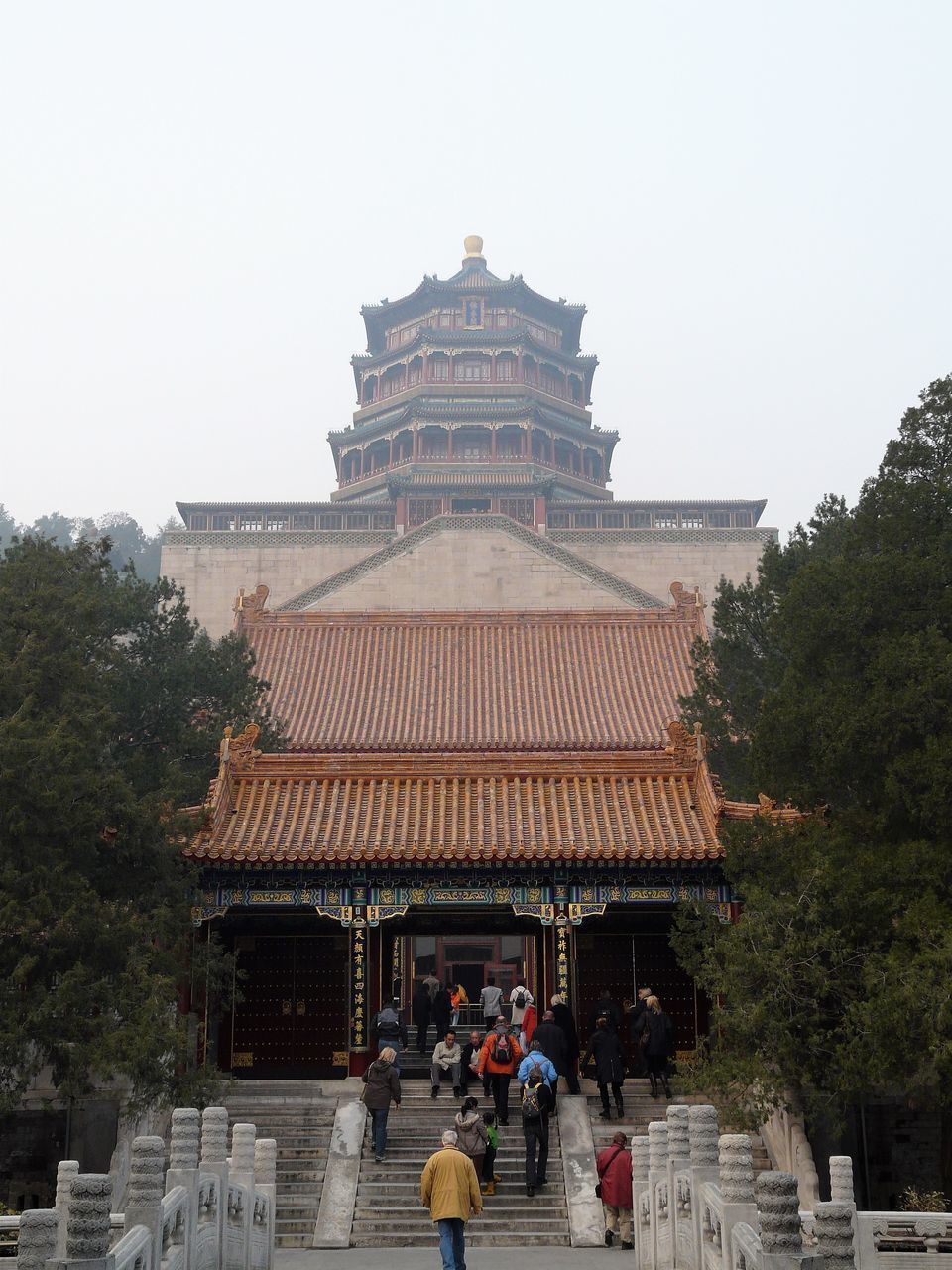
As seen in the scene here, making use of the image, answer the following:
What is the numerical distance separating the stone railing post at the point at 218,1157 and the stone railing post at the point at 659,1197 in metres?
3.34

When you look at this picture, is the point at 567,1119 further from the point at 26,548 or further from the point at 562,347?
the point at 562,347

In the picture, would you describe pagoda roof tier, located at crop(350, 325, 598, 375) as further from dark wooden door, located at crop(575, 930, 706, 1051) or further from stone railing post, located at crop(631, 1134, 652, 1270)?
stone railing post, located at crop(631, 1134, 652, 1270)

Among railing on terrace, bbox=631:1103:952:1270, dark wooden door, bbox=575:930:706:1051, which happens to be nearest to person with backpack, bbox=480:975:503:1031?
dark wooden door, bbox=575:930:706:1051

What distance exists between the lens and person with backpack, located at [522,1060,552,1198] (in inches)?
531

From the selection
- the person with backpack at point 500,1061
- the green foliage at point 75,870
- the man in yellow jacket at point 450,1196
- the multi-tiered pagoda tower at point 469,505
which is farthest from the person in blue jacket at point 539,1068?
the multi-tiered pagoda tower at point 469,505

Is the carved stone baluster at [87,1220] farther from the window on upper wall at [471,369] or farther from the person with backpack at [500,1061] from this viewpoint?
the window on upper wall at [471,369]

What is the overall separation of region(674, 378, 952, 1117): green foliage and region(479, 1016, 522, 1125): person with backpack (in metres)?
1.91

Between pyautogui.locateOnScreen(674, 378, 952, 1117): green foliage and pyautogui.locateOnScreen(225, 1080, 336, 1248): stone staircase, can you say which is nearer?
pyautogui.locateOnScreen(225, 1080, 336, 1248): stone staircase

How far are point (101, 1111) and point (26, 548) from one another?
7.31 metres

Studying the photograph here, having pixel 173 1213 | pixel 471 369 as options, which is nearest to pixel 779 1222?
pixel 173 1213

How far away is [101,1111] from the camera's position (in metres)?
16.5

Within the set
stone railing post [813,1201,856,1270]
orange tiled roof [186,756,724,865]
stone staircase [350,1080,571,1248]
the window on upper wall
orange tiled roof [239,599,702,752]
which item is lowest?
stone staircase [350,1080,571,1248]

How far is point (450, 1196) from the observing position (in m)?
10.3

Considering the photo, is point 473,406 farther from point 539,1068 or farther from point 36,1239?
point 36,1239
